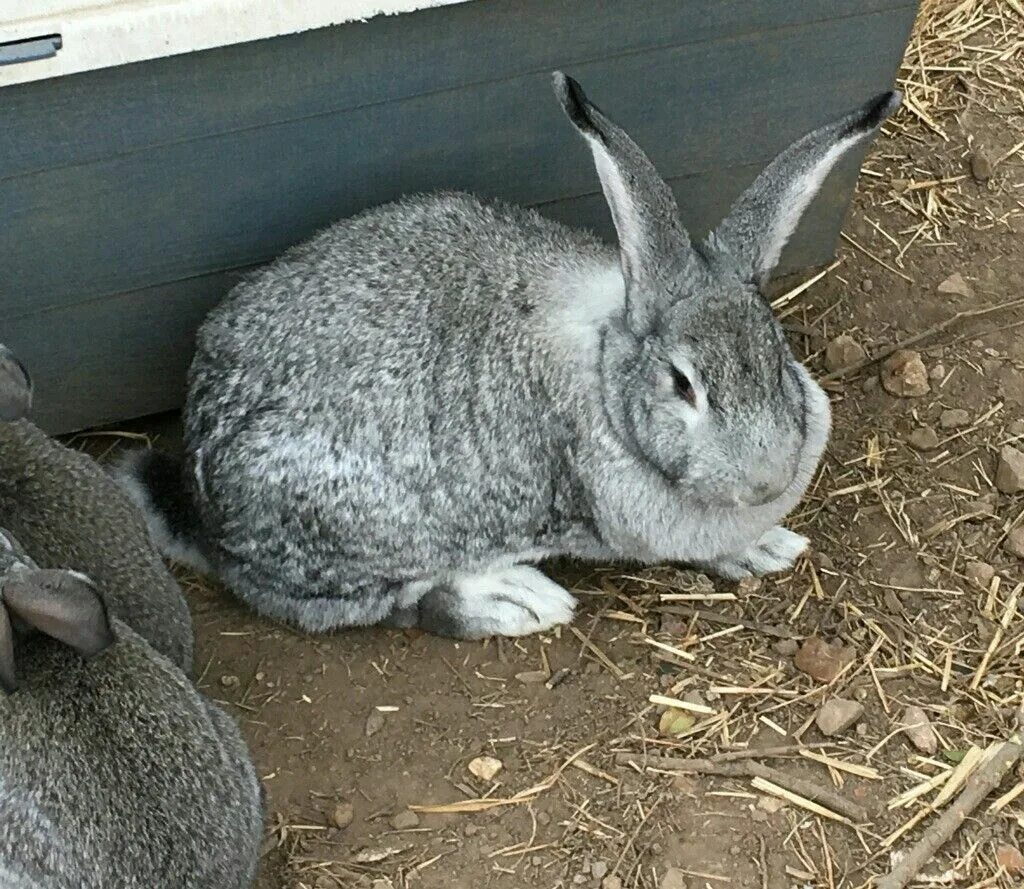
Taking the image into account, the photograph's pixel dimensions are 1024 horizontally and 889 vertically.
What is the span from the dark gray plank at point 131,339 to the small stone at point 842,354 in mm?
453

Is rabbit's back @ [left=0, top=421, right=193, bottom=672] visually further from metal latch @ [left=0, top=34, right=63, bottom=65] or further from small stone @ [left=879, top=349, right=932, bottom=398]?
small stone @ [left=879, top=349, right=932, bottom=398]

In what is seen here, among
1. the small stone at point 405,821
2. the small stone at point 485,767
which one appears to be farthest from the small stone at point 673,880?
the small stone at point 405,821

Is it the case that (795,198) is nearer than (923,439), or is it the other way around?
(795,198)

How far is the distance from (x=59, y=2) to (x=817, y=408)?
186 centimetres

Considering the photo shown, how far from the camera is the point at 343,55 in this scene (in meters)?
3.12

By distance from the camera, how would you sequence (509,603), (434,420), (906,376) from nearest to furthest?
1. (434,420)
2. (509,603)
3. (906,376)

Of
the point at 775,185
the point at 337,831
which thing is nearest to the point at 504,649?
the point at 337,831

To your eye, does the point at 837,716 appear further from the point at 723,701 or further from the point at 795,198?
the point at 795,198

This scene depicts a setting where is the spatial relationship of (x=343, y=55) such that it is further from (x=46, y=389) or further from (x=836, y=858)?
(x=836, y=858)

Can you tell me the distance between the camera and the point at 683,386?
2.95 meters

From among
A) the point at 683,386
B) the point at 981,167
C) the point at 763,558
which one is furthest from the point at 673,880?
the point at 981,167

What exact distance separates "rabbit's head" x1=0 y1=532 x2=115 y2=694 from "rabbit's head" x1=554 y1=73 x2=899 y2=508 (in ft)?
4.07

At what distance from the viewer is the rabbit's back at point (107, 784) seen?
246cm

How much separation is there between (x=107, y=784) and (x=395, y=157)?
165cm
